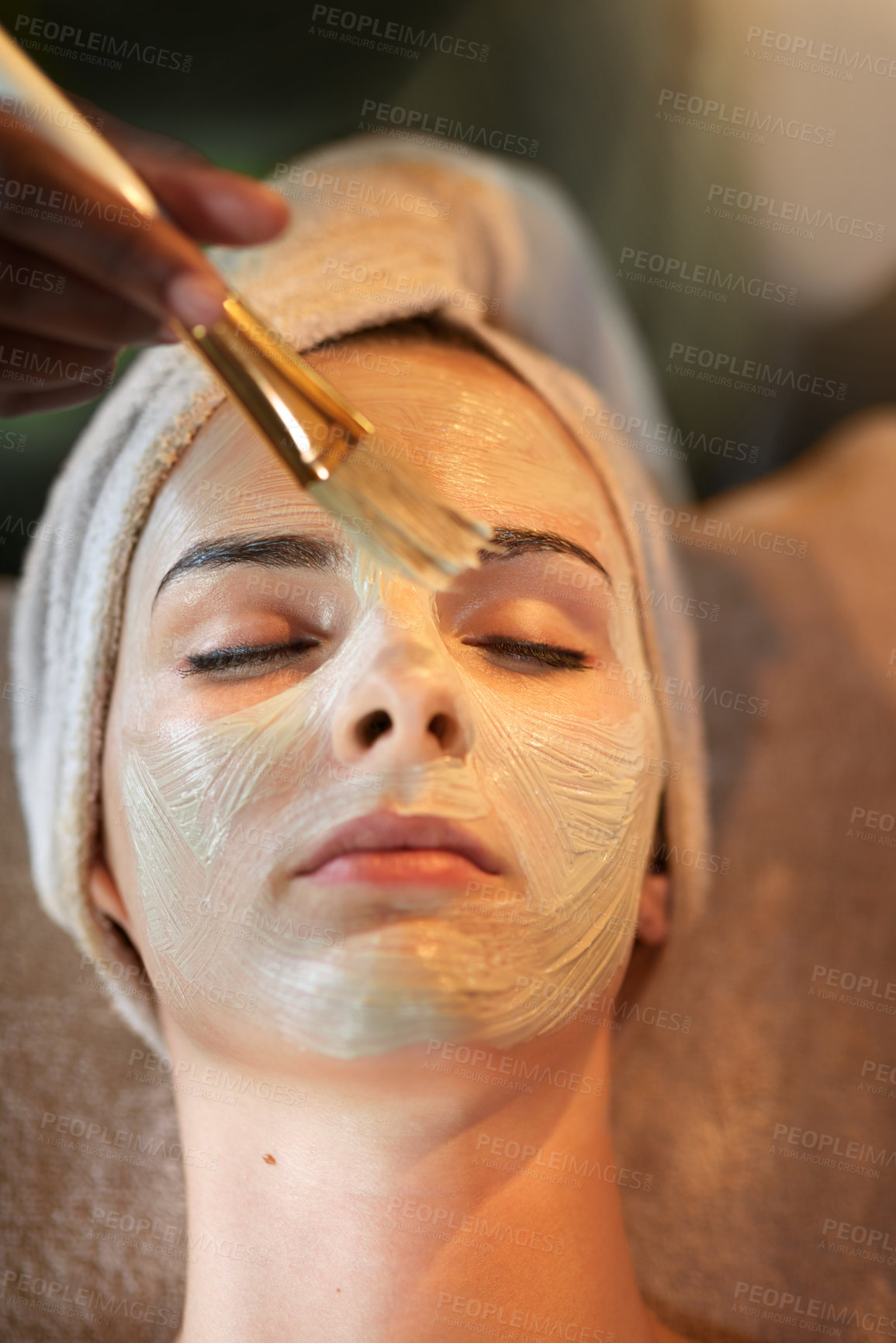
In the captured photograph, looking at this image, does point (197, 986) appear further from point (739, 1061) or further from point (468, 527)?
point (739, 1061)

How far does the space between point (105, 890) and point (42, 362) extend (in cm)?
39

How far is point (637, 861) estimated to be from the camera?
66cm

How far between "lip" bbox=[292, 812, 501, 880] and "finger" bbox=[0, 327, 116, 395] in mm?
408

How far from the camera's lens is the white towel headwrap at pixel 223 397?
721mm

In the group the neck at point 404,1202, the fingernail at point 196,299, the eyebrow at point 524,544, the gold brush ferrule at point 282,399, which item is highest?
the fingernail at point 196,299

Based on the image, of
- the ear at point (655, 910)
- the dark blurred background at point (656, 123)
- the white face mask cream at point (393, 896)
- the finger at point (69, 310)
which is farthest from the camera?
the dark blurred background at point (656, 123)

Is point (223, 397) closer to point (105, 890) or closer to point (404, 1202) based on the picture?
point (105, 890)

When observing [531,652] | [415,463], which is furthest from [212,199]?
[531,652]

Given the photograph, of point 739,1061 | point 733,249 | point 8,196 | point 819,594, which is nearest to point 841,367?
point 733,249

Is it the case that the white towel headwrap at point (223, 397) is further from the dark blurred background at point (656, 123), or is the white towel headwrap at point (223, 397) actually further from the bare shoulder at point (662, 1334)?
the bare shoulder at point (662, 1334)

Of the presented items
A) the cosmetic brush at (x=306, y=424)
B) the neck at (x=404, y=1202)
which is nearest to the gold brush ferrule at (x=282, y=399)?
the cosmetic brush at (x=306, y=424)

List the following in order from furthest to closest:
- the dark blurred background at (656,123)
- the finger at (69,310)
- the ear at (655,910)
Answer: the dark blurred background at (656,123)
the ear at (655,910)
the finger at (69,310)

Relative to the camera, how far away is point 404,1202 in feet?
1.98

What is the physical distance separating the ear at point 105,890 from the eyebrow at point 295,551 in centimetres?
22
